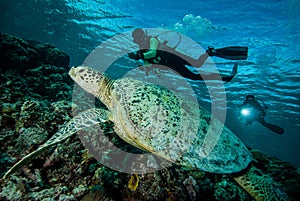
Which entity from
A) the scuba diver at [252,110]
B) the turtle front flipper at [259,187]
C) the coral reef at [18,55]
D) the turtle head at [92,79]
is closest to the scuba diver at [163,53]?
the turtle head at [92,79]

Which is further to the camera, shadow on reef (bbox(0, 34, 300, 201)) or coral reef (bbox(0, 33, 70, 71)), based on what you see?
coral reef (bbox(0, 33, 70, 71))

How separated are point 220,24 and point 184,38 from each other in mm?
2599

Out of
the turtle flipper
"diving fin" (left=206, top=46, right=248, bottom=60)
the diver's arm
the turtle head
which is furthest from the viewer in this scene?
"diving fin" (left=206, top=46, right=248, bottom=60)

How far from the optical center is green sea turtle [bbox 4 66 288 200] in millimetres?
2367

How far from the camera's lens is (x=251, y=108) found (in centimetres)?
1156

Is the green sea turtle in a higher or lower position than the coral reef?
higher

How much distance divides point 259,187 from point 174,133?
174cm

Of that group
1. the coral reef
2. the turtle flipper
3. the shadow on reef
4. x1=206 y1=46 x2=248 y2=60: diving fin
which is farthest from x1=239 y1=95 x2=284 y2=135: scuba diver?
the coral reef

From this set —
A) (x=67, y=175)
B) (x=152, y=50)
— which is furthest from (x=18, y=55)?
(x=67, y=175)

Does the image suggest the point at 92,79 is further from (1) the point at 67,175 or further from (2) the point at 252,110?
(2) the point at 252,110

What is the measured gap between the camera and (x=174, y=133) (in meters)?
2.46

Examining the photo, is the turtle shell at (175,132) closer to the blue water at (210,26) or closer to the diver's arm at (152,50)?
the diver's arm at (152,50)

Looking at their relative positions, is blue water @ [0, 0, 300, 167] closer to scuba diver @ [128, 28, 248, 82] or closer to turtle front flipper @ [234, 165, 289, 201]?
scuba diver @ [128, 28, 248, 82]

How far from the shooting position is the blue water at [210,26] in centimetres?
925
